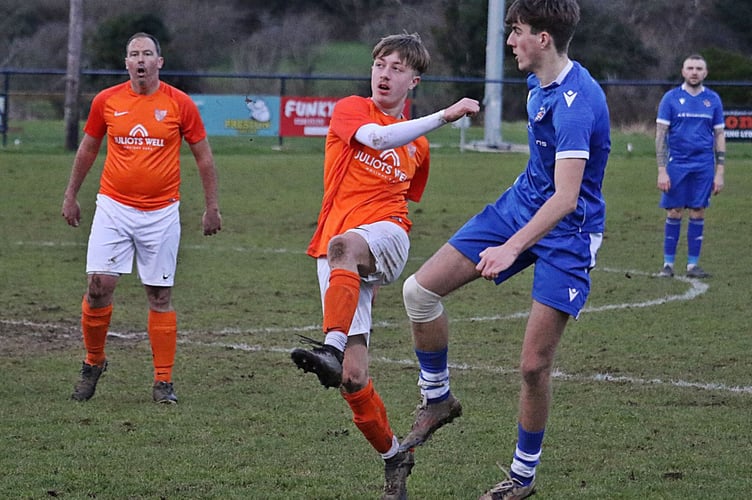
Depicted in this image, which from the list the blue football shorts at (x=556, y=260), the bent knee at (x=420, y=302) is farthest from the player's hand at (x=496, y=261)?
the bent knee at (x=420, y=302)

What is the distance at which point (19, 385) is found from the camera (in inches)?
302

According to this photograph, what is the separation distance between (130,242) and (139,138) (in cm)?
64

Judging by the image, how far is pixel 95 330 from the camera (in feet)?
24.9

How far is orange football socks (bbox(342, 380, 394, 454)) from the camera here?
547 cm

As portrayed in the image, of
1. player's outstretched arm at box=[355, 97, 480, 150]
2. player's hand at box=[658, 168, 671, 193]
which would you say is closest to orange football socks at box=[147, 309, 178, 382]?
player's outstretched arm at box=[355, 97, 480, 150]

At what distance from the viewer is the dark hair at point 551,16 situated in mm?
5133

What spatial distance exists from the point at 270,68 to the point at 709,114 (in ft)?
98.9

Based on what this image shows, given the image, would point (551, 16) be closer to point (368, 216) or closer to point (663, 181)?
point (368, 216)

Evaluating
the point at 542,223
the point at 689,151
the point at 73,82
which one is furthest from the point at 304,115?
the point at 542,223

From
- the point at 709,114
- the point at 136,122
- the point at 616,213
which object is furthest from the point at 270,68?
the point at 136,122

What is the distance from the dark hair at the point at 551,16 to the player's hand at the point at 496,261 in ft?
3.03

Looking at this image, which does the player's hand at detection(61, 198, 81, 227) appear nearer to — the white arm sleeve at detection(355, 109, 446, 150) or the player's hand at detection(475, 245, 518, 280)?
the white arm sleeve at detection(355, 109, 446, 150)

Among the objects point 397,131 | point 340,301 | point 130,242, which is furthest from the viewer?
point 130,242

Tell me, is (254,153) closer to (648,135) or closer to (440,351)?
(648,135)
